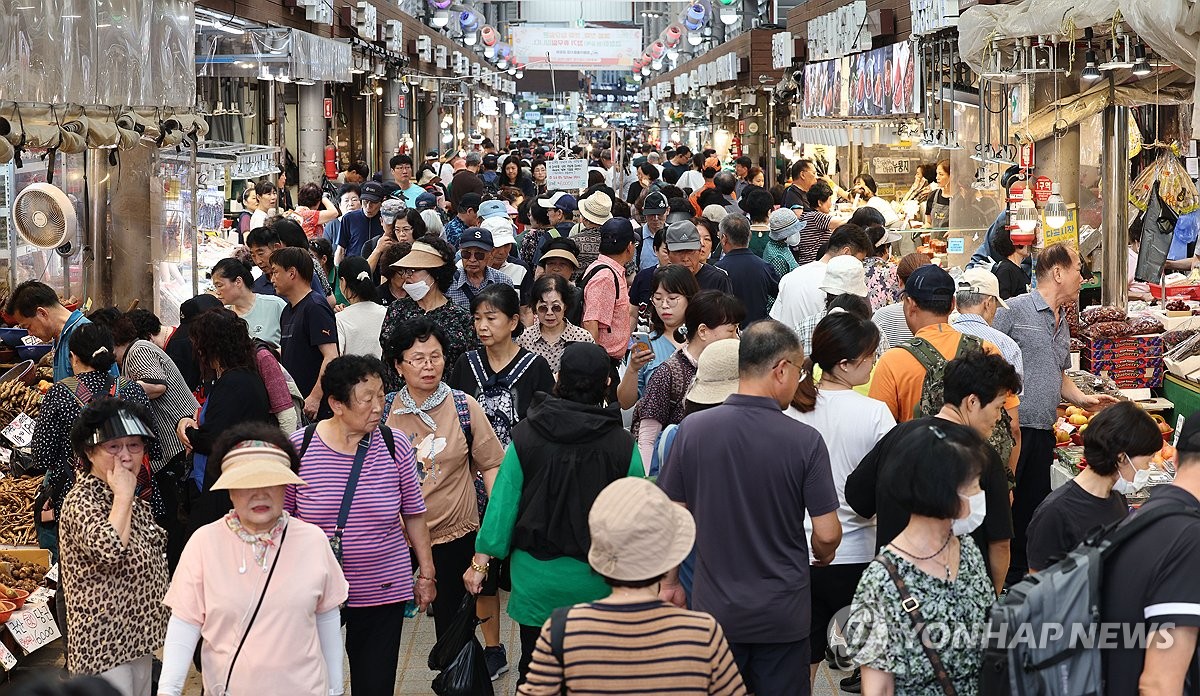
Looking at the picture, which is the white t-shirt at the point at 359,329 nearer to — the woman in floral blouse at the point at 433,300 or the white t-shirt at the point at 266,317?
the woman in floral blouse at the point at 433,300

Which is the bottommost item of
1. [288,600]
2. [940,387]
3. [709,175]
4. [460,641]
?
[460,641]

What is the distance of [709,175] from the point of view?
55.3 ft

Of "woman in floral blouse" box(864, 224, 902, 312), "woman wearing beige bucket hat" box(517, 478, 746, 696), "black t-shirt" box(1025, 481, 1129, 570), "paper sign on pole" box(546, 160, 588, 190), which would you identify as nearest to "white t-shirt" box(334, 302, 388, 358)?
"woman in floral blouse" box(864, 224, 902, 312)

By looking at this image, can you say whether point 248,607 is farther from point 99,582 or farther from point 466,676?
point 466,676

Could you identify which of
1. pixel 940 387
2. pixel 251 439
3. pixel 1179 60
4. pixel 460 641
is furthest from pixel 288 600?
pixel 1179 60

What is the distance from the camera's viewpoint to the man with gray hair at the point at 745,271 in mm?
9375

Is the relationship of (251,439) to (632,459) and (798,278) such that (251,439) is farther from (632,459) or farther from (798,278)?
(798,278)

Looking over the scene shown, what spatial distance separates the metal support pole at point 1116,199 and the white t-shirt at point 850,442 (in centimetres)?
564

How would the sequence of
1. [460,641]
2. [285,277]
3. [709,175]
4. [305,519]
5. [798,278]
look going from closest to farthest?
[305,519] < [460,641] < [285,277] < [798,278] < [709,175]

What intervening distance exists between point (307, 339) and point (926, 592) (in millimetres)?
4710

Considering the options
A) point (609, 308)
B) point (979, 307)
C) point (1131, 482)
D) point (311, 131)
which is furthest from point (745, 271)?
point (311, 131)

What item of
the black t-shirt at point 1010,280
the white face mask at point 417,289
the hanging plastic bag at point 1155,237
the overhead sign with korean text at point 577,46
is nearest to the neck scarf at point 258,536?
the white face mask at point 417,289

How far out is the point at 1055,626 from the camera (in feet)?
11.5

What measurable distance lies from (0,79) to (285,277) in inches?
69.3
